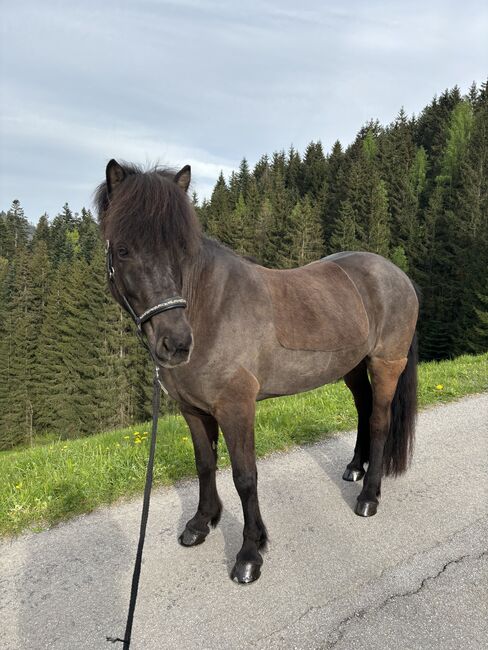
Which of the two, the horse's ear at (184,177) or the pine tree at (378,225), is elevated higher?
the pine tree at (378,225)

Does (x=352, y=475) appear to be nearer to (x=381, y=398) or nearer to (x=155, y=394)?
(x=381, y=398)

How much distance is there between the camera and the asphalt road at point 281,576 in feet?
8.18

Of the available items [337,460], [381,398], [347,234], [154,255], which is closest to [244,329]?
[154,255]

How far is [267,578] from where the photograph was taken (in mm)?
2959

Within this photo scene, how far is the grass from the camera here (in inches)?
146

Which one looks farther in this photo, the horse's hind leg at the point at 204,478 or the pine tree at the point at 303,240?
the pine tree at the point at 303,240

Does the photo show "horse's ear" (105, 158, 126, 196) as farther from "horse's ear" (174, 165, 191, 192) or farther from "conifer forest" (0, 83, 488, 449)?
"conifer forest" (0, 83, 488, 449)

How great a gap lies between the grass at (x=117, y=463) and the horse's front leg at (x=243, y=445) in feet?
4.59

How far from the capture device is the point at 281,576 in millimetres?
2971

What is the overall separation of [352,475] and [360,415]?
1.98 ft

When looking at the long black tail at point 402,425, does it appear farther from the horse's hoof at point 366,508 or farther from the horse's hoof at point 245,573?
the horse's hoof at point 245,573

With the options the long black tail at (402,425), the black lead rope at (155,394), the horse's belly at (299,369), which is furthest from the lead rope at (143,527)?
the long black tail at (402,425)

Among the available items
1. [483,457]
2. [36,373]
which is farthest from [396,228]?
[483,457]

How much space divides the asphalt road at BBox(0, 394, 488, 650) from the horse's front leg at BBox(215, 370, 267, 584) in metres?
0.12
